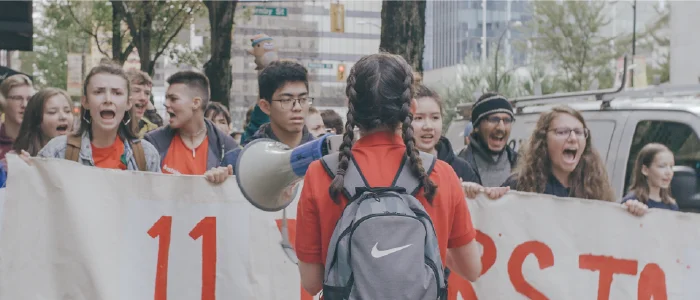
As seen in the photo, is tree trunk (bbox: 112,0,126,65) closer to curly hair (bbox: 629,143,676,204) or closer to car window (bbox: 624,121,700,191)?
car window (bbox: 624,121,700,191)

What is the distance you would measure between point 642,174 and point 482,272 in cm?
163

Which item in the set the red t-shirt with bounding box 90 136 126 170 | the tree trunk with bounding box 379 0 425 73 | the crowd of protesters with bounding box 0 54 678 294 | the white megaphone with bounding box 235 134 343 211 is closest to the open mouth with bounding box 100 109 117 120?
the crowd of protesters with bounding box 0 54 678 294

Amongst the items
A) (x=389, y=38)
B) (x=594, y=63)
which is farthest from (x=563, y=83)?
(x=389, y=38)

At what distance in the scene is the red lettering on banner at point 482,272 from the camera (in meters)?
3.88

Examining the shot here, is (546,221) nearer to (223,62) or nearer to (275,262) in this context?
(275,262)

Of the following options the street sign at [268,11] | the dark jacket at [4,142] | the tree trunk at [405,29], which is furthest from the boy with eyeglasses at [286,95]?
the street sign at [268,11]

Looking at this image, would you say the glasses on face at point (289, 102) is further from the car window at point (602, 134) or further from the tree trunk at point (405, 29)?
the tree trunk at point (405, 29)

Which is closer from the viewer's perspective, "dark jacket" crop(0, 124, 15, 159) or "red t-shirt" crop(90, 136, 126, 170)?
"red t-shirt" crop(90, 136, 126, 170)

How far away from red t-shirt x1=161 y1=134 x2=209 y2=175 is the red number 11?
2.32 ft

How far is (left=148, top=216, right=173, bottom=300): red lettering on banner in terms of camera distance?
3891 mm

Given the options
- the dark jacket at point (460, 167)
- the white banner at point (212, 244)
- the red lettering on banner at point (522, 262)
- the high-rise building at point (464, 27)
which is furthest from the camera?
the high-rise building at point (464, 27)

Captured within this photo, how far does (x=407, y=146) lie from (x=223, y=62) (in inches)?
564

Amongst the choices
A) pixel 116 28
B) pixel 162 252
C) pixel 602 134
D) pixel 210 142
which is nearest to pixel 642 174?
pixel 602 134

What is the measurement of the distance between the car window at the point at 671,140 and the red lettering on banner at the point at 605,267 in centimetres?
157
